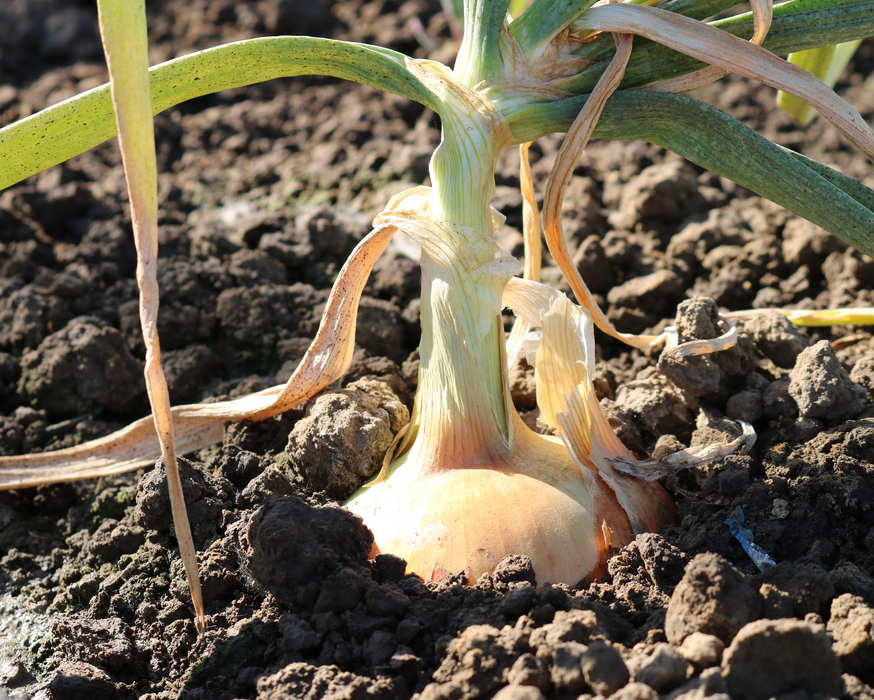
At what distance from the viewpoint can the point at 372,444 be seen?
130 centimetres

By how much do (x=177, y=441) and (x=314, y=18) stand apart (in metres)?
2.52

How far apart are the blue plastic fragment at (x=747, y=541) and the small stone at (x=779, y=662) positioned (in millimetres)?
247

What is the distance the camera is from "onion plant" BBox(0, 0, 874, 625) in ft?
3.75

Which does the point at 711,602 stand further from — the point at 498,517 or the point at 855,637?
the point at 498,517

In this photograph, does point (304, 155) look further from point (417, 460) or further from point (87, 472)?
point (417, 460)

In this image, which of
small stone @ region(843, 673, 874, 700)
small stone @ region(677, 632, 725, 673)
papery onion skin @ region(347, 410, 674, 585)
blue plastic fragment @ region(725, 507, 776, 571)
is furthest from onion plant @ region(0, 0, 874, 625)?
small stone @ region(843, 673, 874, 700)

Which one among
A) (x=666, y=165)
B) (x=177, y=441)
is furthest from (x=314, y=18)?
(x=177, y=441)

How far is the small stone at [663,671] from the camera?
0.87 m

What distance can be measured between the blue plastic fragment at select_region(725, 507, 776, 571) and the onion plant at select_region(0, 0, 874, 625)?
0.11 metres

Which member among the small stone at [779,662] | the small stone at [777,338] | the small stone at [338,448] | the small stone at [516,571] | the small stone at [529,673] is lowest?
the small stone at [779,662]

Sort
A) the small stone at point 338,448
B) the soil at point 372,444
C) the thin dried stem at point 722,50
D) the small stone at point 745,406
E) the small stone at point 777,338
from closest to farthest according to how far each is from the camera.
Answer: the soil at point 372,444 → the thin dried stem at point 722,50 → the small stone at point 338,448 → the small stone at point 745,406 → the small stone at point 777,338

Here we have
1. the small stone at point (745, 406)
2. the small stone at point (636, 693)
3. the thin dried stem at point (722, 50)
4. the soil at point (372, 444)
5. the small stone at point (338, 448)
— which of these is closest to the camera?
the small stone at point (636, 693)

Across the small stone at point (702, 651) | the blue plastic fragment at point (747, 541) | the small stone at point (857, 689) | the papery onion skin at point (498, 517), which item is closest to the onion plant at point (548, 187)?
the papery onion skin at point (498, 517)

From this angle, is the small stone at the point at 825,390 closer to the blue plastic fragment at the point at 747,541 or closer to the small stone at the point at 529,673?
the blue plastic fragment at the point at 747,541
